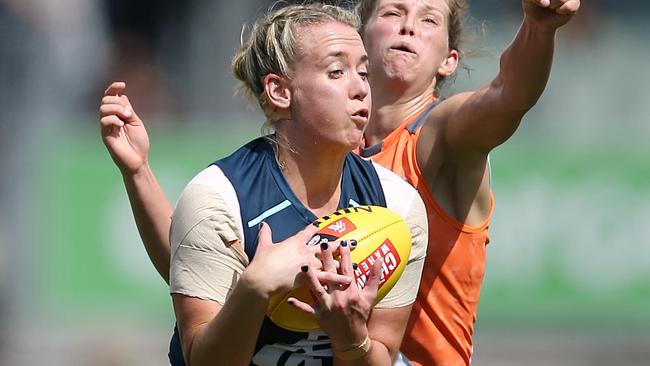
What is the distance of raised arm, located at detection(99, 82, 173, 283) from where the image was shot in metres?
4.32

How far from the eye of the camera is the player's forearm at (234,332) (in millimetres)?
3471

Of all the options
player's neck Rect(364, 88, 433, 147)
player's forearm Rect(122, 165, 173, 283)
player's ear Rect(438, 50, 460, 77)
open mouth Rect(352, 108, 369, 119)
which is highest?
player's ear Rect(438, 50, 460, 77)

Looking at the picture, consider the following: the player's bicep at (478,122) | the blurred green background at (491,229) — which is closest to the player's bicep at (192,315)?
the player's bicep at (478,122)

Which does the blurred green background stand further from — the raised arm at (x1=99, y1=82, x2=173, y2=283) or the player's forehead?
the player's forehead

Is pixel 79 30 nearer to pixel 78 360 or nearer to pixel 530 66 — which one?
pixel 78 360

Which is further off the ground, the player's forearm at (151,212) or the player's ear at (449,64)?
the player's ear at (449,64)

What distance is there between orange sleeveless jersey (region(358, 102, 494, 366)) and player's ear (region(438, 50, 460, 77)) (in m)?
0.33

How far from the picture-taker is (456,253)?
4461mm

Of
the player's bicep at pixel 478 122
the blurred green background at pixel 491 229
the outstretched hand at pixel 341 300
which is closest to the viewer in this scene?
the outstretched hand at pixel 341 300

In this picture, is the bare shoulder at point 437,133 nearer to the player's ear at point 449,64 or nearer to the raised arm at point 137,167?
the player's ear at point 449,64

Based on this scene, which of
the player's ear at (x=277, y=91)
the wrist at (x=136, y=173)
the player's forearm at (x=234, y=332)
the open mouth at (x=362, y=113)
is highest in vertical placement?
the player's ear at (x=277, y=91)

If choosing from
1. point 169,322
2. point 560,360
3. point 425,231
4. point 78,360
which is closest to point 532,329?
point 560,360

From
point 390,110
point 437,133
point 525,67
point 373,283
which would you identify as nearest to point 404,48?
point 390,110

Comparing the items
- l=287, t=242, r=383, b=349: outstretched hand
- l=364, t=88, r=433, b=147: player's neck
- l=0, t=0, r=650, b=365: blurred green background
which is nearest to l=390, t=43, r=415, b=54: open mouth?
l=364, t=88, r=433, b=147: player's neck
